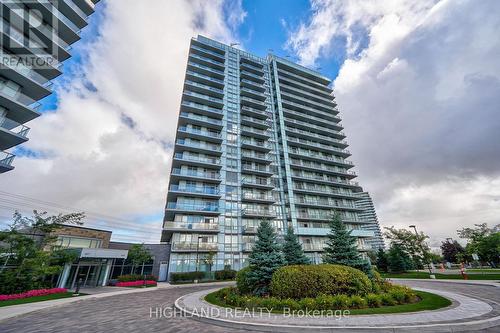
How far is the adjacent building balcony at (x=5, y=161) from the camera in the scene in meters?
18.8

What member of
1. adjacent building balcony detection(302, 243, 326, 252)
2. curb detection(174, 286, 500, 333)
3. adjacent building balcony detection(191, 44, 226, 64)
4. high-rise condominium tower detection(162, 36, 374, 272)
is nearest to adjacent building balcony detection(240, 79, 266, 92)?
high-rise condominium tower detection(162, 36, 374, 272)

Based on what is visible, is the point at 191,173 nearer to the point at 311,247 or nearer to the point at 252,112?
the point at 252,112

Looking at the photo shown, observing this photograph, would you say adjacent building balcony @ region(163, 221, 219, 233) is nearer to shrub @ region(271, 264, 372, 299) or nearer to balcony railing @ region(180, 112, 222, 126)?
balcony railing @ region(180, 112, 222, 126)

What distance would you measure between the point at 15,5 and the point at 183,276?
37.8m

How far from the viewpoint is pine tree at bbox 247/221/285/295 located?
14414 millimetres

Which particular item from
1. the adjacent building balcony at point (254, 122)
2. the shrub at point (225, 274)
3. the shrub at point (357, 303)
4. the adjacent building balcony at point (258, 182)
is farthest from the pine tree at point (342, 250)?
the adjacent building balcony at point (254, 122)

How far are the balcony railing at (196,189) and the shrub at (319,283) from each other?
2643 cm

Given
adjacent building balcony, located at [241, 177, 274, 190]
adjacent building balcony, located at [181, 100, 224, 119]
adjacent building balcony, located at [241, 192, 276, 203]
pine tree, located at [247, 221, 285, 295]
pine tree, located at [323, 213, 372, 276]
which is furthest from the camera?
adjacent building balcony, located at [181, 100, 224, 119]

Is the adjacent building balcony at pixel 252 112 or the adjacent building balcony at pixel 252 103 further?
the adjacent building balcony at pixel 252 103

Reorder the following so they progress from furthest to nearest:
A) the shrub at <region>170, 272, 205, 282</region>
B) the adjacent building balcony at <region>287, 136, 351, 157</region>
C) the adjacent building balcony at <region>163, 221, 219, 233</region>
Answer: the adjacent building balcony at <region>287, 136, 351, 157</region> → the adjacent building balcony at <region>163, 221, 219, 233</region> → the shrub at <region>170, 272, 205, 282</region>

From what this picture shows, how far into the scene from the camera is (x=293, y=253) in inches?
748

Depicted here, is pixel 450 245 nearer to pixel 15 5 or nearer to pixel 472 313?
pixel 472 313

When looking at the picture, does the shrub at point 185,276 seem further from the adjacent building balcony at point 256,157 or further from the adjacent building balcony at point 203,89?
the adjacent building balcony at point 203,89

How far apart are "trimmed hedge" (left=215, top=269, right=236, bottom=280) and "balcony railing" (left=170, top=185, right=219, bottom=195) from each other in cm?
1306
